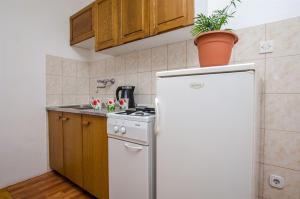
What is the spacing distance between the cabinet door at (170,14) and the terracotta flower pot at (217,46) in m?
0.30

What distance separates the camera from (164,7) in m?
1.31

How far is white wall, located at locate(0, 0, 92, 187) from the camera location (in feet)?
5.81

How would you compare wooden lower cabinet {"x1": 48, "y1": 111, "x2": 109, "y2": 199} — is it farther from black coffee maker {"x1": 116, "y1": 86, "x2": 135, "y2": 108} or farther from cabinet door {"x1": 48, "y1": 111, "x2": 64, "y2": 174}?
black coffee maker {"x1": 116, "y1": 86, "x2": 135, "y2": 108}

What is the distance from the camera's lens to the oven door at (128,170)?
44.4 inches

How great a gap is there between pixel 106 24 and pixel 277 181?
2.02m

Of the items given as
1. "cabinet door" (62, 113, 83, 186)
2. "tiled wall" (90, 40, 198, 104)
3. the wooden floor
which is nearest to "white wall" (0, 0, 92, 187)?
the wooden floor

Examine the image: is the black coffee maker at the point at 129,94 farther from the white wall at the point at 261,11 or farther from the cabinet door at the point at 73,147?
the white wall at the point at 261,11

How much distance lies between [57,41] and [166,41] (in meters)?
1.53

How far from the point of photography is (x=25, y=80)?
1902 mm

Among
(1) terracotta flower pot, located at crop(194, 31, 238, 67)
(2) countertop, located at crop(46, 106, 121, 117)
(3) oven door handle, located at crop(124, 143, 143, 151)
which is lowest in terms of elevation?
(3) oven door handle, located at crop(124, 143, 143, 151)

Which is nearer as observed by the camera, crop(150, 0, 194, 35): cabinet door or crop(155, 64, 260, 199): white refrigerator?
crop(155, 64, 260, 199): white refrigerator

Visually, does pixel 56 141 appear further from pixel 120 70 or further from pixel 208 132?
pixel 208 132

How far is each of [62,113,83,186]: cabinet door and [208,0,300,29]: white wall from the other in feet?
5.33

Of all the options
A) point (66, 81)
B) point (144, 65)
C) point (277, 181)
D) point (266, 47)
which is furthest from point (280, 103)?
point (66, 81)
